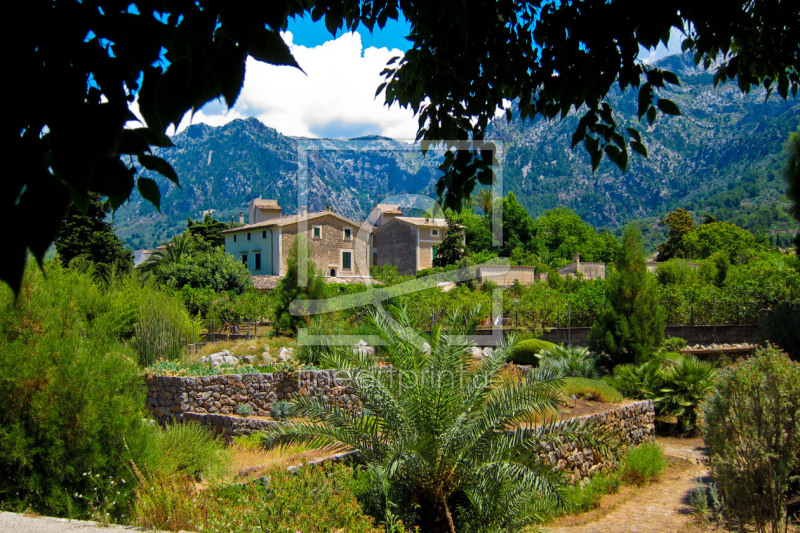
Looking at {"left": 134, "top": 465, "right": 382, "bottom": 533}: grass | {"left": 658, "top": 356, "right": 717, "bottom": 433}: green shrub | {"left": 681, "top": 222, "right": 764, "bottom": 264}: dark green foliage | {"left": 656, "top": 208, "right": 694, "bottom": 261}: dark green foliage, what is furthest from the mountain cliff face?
{"left": 134, "top": 465, "right": 382, "bottom": 533}: grass

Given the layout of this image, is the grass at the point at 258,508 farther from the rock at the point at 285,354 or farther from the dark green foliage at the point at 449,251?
the dark green foliage at the point at 449,251

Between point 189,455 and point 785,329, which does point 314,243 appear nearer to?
Answer: point 785,329

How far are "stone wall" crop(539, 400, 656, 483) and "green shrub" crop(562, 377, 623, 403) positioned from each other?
0.73 m

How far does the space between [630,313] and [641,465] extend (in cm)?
535

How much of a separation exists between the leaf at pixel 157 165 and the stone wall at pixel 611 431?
773 cm

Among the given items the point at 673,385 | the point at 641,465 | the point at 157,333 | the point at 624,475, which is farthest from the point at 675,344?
the point at 157,333

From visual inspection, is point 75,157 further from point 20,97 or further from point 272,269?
point 272,269

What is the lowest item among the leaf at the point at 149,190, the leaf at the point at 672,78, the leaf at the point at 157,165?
the leaf at the point at 149,190

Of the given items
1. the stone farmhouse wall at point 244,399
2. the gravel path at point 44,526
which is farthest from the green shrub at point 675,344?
the gravel path at point 44,526

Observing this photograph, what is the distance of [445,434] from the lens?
645cm

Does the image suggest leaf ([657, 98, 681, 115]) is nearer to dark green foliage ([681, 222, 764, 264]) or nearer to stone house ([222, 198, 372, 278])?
stone house ([222, 198, 372, 278])

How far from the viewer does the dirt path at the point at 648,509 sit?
6.95 metres

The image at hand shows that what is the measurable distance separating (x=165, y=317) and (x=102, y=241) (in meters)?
15.7

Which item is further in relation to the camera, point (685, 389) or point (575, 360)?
point (575, 360)
